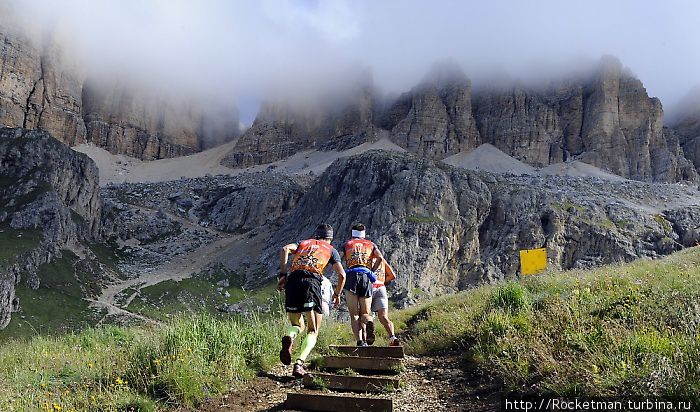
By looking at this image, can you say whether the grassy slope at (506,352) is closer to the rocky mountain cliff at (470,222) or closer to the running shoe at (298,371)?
the running shoe at (298,371)

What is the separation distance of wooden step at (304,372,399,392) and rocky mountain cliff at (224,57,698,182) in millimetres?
131716

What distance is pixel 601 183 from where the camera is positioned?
4190 inches

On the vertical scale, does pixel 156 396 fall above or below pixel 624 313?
below

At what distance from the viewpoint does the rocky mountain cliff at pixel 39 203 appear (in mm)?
70062

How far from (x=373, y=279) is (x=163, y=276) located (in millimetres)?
84668

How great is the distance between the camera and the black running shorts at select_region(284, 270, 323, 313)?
7418 millimetres

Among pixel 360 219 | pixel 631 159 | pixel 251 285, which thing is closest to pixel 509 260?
pixel 360 219

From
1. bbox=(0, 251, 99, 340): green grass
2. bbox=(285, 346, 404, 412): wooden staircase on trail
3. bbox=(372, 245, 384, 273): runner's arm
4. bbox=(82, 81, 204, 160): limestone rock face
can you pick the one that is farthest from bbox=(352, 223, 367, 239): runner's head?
bbox=(82, 81, 204, 160): limestone rock face

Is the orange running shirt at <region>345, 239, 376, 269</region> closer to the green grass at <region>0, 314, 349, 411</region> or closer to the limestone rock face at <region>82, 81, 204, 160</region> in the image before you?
the green grass at <region>0, 314, 349, 411</region>

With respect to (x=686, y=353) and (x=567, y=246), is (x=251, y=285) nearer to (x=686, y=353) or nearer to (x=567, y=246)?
(x=567, y=246)

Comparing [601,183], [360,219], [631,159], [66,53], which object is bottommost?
[360,219]

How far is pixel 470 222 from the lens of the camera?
7856 cm

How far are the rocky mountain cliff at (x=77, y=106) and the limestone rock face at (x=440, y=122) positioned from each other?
106 meters

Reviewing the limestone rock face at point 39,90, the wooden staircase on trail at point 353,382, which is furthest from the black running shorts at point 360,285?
the limestone rock face at point 39,90
